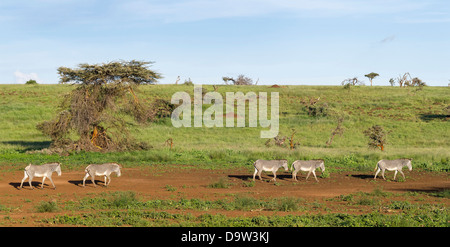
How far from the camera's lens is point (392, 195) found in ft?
57.9

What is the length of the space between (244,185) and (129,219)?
7920mm

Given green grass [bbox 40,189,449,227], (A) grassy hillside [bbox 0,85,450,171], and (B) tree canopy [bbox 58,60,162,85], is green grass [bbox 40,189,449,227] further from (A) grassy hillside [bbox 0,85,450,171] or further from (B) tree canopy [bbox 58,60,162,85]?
(B) tree canopy [bbox 58,60,162,85]

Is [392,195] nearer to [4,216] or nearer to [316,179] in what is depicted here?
[316,179]

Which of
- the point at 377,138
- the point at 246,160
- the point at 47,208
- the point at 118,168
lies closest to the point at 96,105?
the point at 246,160

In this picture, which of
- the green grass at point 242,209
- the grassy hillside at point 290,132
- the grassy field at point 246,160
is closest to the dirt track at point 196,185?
the grassy field at point 246,160

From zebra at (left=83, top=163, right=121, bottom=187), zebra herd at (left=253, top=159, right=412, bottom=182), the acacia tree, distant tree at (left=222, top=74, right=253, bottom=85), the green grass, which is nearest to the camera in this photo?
the green grass

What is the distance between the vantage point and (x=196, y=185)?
20.1 meters

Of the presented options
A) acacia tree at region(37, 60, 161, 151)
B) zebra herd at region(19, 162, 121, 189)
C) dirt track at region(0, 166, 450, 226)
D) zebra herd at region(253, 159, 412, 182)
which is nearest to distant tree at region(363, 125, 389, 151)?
dirt track at region(0, 166, 450, 226)

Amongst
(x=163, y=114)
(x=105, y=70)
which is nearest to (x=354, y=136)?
(x=163, y=114)

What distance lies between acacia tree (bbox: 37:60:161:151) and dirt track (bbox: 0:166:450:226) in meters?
7.61

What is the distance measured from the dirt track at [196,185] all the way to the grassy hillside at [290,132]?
296 centimetres

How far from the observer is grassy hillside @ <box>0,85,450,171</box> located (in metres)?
28.9

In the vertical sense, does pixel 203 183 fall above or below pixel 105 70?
below
